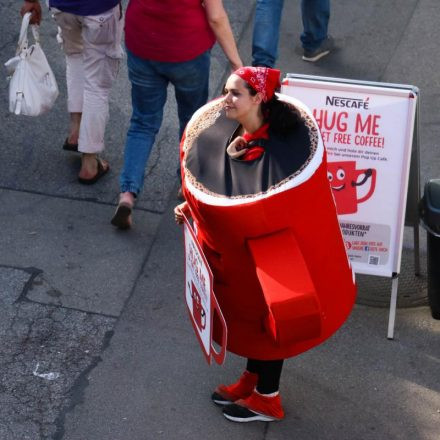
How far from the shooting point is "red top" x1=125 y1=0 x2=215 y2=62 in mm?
5543

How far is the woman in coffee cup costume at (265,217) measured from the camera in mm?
3896

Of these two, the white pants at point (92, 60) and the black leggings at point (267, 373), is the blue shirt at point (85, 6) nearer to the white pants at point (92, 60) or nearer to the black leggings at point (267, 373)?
the white pants at point (92, 60)

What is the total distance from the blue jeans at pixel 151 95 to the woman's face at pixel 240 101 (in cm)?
169

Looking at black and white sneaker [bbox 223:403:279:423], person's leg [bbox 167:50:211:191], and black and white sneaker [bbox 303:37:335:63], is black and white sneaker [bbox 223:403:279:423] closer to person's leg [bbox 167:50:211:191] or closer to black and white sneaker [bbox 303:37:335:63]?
person's leg [bbox 167:50:211:191]

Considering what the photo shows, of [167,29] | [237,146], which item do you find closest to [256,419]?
[237,146]

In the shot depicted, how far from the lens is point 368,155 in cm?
531

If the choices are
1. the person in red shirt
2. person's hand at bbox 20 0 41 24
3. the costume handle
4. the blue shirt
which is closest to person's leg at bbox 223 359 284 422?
the costume handle

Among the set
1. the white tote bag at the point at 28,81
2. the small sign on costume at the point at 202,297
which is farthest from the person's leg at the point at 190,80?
the small sign on costume at the point at 202,297

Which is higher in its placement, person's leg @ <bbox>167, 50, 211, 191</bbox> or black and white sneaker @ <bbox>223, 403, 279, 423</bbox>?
person's leg @ <bbox>167, 50, 211, 191</bbox>

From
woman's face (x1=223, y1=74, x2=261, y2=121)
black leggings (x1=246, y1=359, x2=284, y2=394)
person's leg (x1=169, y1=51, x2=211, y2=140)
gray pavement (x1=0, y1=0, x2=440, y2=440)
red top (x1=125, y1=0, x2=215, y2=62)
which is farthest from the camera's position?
person's leg (x1=169, y1=51, x2=211, y2=140)

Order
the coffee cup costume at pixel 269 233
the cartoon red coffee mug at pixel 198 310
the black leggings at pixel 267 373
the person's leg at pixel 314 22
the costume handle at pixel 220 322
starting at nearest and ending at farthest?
the coffee cup costume at pixel 269 233 → the costume handle at pixel 220 322 → the cartoon red coffee mug at pixel 198 310 → the black leggings at pixel 267 373 → the person's leg at pixel 314 22

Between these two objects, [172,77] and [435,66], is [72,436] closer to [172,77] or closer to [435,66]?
[172,77]

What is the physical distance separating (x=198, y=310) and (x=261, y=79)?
1.07m

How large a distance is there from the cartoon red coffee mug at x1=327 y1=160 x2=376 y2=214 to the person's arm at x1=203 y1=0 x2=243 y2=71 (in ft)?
2.89
